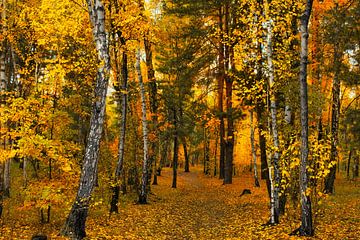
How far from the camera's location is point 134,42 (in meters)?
13.9

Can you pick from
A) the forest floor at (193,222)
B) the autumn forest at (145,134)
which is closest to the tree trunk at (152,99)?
the autumn forest at (145,134)

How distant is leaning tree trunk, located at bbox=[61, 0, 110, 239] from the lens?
356 inches

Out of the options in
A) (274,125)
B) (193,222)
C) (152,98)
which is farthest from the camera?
(152,98)

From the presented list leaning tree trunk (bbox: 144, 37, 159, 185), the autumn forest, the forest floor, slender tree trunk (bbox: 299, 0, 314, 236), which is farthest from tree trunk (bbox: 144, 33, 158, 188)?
slender tree trunk (bbox: 299, 0, 314, 236)

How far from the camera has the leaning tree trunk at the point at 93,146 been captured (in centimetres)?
903

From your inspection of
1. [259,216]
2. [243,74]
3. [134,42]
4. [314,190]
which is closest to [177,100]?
[243,74]

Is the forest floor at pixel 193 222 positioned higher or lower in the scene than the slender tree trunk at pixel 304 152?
lower

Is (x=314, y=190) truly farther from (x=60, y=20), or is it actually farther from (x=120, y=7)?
(x=60, y=20)

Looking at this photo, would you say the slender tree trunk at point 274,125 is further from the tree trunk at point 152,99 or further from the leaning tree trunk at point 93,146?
the tree trunk at point 152,99

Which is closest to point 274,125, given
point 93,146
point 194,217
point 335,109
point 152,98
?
point 194,217

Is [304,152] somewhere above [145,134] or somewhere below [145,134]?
below

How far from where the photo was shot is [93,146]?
9.13 metres

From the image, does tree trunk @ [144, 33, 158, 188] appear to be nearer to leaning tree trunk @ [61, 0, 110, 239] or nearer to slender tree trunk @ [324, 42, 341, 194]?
slender tree trunk @ [324, 42, 341, 194]

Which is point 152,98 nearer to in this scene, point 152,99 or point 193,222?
point 152,99
